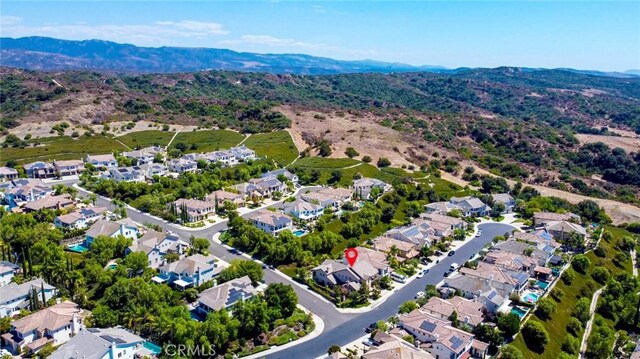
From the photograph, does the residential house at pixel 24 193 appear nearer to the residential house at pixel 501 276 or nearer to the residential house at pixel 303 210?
the residential house at pixel 303 210

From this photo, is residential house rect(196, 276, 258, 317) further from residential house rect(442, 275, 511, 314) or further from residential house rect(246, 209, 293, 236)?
residential house rect(442, 275, 511, 314)

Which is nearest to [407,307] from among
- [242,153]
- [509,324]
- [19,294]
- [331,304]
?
[331,304]

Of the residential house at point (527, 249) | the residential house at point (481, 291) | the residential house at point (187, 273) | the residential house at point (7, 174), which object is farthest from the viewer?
the residential house at point (7, 174)

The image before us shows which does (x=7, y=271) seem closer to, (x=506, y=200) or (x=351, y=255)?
(x=351, y=255)

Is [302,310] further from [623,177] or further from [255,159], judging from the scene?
[623,177]

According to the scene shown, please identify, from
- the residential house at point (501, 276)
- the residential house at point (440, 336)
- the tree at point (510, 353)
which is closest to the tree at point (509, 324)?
the tree at point (510, 353)

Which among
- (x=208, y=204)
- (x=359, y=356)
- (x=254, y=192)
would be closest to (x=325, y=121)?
(x=254, y=192)
